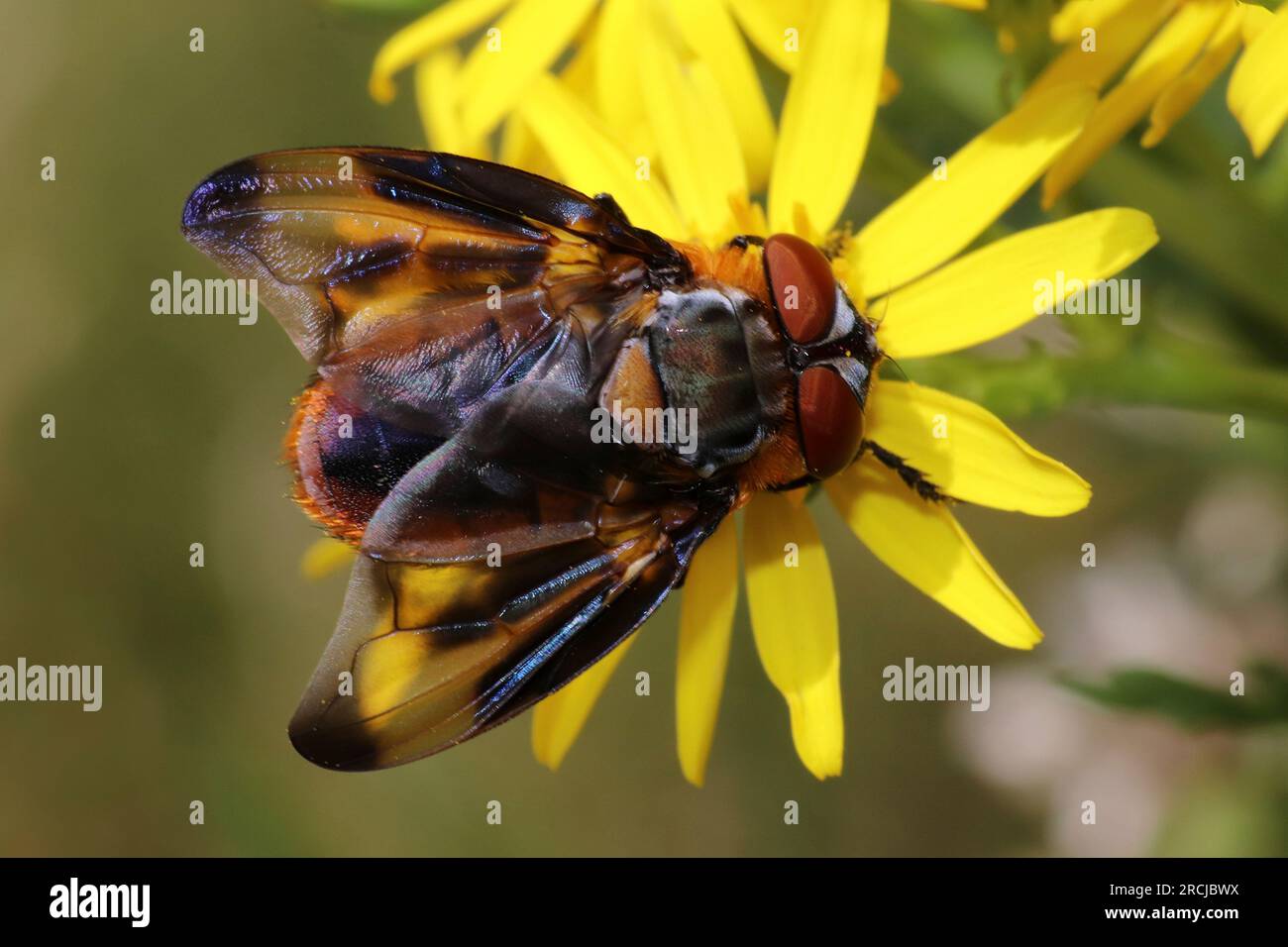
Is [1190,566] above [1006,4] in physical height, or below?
below

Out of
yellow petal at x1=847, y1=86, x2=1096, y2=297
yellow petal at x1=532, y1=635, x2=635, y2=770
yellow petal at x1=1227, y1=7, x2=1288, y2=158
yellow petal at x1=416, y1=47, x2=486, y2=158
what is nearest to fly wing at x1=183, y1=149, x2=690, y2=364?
yellow petal at x1=847, y1=86, x2=1096, y2=297

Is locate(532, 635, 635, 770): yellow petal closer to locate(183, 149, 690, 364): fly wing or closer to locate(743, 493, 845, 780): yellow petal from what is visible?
locate(743, 493, 845, 780): yellow petal

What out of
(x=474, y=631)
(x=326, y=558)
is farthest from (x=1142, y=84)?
(x=326, y=558)

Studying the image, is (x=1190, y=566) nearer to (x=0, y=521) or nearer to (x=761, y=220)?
(x=761, y=220)

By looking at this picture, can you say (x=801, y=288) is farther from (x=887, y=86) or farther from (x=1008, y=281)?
(x=887, y=86)
